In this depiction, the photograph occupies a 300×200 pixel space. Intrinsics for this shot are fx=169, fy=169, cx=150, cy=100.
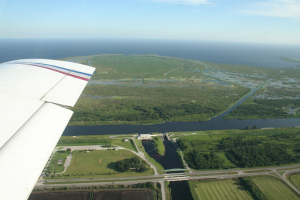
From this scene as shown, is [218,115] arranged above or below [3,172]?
below

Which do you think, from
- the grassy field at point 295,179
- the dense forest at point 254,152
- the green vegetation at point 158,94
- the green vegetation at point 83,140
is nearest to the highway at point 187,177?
the grassy field at point 295,179

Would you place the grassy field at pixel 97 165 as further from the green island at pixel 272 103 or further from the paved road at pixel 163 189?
the green island at pixel 272 103

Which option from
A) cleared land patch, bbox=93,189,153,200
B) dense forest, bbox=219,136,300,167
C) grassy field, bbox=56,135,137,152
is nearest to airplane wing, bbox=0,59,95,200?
cleared land patch, bbox=93,189,153,200

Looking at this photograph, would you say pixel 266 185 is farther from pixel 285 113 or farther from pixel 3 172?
pixel 285 113

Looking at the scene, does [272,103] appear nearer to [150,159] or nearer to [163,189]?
[150,159]

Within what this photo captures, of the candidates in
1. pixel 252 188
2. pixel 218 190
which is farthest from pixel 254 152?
pixel 218 190

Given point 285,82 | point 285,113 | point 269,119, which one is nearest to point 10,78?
point 269,119

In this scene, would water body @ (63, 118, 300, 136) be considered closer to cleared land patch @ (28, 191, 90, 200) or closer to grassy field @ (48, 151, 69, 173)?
grassy field @ (48, 151, 69, 173)
